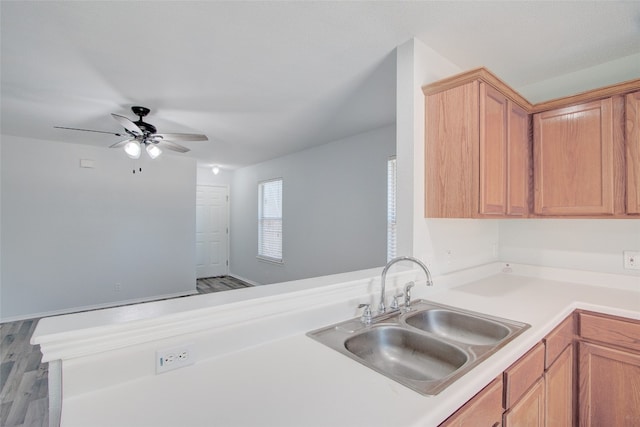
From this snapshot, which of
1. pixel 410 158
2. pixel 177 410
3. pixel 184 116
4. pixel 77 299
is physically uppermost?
pixel 184 116

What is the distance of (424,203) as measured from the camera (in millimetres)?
1908


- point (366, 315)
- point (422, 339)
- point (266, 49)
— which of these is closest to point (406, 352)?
point (422, 339)

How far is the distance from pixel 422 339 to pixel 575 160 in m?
1.75

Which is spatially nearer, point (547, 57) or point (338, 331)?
point (338, 331)

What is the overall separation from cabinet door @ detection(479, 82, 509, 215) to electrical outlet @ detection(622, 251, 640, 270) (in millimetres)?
1006

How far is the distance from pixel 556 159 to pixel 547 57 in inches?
29.1

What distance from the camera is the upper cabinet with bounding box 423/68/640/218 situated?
5.50 feet

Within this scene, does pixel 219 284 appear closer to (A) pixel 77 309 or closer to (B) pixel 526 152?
(A) pixel 77 309

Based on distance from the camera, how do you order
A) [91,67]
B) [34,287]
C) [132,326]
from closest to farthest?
[132,326]
[91,67]
[34,287]

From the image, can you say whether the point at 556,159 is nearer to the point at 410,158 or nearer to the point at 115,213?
Result: the point at 410,158

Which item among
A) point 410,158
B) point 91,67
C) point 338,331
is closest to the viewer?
point 338,331

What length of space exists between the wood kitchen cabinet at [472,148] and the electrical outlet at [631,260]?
808 mm

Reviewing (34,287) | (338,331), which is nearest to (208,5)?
(338,331)

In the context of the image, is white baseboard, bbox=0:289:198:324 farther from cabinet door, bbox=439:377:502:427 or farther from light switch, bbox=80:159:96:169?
cabinet door, bbox=439:377:502:427
